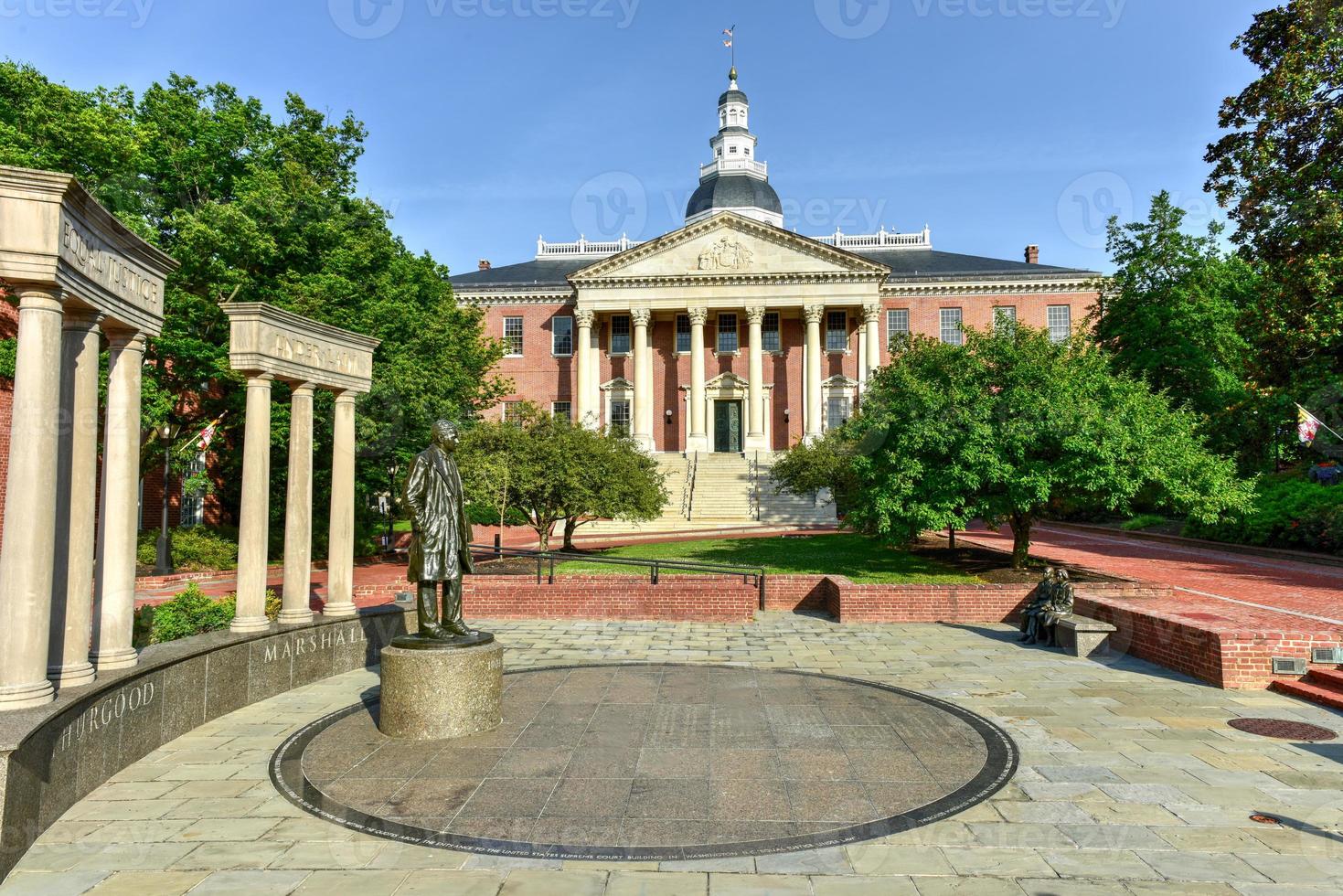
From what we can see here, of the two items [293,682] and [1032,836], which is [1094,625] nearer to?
[1032,836]

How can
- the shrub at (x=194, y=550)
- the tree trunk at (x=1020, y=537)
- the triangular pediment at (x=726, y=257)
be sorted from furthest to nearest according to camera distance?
the triangular pediment at (x=726, y=257) < the shrub at (x=194, y=550) < the tree trunk at (x=1020, y=537)

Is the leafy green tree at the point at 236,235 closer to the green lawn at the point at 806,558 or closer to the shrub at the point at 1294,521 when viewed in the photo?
the green lawn at the point at 806,558

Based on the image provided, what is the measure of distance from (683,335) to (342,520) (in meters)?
44.2

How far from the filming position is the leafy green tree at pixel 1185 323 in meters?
34.5

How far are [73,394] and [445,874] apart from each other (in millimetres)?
6524

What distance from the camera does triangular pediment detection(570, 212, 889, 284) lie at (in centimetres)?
5212

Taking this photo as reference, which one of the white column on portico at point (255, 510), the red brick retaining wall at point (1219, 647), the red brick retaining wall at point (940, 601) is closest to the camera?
the red brick retaining wall at point (1219, 647)

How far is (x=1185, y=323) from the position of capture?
36125mm

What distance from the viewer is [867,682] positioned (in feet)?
37.8

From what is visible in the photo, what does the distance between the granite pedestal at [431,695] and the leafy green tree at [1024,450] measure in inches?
490

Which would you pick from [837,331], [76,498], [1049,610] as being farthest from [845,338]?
[76,498]

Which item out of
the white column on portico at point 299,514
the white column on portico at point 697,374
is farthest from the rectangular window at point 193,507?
the white column on portico at point 697,374

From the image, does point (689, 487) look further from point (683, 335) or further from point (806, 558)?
point (806, 558)

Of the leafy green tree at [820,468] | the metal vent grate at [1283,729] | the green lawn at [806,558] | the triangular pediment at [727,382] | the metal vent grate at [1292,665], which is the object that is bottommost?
the metal vent grate at [1283,729]
